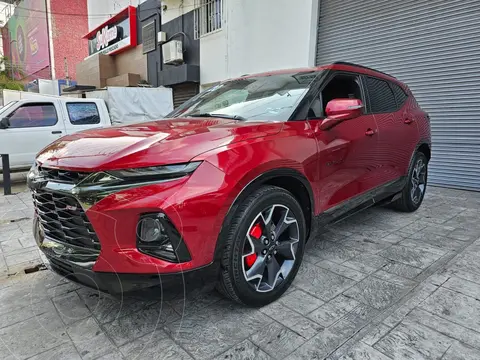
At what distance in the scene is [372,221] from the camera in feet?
13.4

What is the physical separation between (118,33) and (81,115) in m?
10.6

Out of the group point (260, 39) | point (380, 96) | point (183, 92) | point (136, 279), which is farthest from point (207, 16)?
point (136, 279)

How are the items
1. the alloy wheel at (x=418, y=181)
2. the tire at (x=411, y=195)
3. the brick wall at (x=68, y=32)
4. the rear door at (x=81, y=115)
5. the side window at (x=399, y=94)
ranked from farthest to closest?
1. the brick wall at (x=68, y=32)
2. the rear door at (x=81, y=115)
3. the alloy wheel at (x=418, y=181)
4. the tire at (x=411, y=195)
5. the side window at (x=399, y=94)

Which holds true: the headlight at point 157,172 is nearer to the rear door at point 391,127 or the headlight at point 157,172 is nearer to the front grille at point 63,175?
the front grille at point 63,175

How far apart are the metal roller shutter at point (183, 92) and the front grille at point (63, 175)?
34.1 feet

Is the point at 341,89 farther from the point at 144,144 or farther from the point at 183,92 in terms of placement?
the point at 183,92

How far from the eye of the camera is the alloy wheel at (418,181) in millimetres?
4262

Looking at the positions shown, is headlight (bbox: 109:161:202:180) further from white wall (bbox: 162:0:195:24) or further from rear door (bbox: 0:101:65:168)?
white wall (bbox: 162:0:195:24)

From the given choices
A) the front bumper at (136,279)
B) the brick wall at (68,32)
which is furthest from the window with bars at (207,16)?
the brick wall at (68,32)

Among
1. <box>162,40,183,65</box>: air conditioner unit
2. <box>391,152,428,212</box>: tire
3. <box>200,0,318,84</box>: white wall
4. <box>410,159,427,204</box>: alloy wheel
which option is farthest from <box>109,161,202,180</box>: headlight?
<box>162,40,183,65</box>: air conditioner unit

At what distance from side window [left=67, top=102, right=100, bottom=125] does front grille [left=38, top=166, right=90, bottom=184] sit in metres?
6.21

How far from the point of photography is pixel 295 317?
7.07 ft

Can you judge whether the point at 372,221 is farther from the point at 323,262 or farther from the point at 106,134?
the point at 106,134

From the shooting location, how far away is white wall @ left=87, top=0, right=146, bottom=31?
54.3 feet
